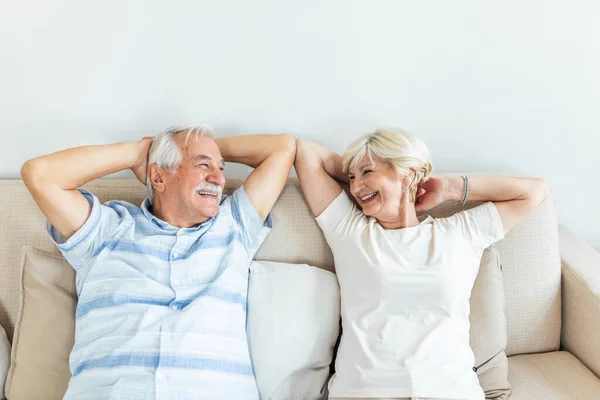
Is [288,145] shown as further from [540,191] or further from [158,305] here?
[540,191]

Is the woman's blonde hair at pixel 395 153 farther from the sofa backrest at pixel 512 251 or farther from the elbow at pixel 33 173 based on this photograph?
the elbow at pixel 33 173

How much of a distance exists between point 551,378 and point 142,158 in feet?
4.97

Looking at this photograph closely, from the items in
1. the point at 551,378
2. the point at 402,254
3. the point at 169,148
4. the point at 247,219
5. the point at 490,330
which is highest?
the point at 169,148

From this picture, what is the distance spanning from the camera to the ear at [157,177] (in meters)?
1.73

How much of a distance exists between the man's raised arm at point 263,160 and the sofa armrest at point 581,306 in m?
1.06

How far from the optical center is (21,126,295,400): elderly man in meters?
1.53

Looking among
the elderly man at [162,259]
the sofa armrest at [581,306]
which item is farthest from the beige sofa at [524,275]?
the elderly man at [162,259]

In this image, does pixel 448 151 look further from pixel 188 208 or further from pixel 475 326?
pixel 188 208

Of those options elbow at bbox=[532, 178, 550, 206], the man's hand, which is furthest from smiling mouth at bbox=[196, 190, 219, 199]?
elbow at bbox=[532, 178, 550, 206]

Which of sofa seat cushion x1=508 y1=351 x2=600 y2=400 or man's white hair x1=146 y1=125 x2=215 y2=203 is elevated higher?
man's white hair x1=146 y1=125 x2=215 y2=203

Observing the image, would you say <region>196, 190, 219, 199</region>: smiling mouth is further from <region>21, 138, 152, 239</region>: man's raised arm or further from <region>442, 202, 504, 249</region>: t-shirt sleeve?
<region>442, 202, 504, 249</region>: t-shirt sleeve

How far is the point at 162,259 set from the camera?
166 cm

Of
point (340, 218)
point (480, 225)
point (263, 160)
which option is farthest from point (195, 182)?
point (480, 225)

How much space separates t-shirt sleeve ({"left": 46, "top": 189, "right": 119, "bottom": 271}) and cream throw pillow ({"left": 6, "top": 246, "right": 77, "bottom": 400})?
0.09m
